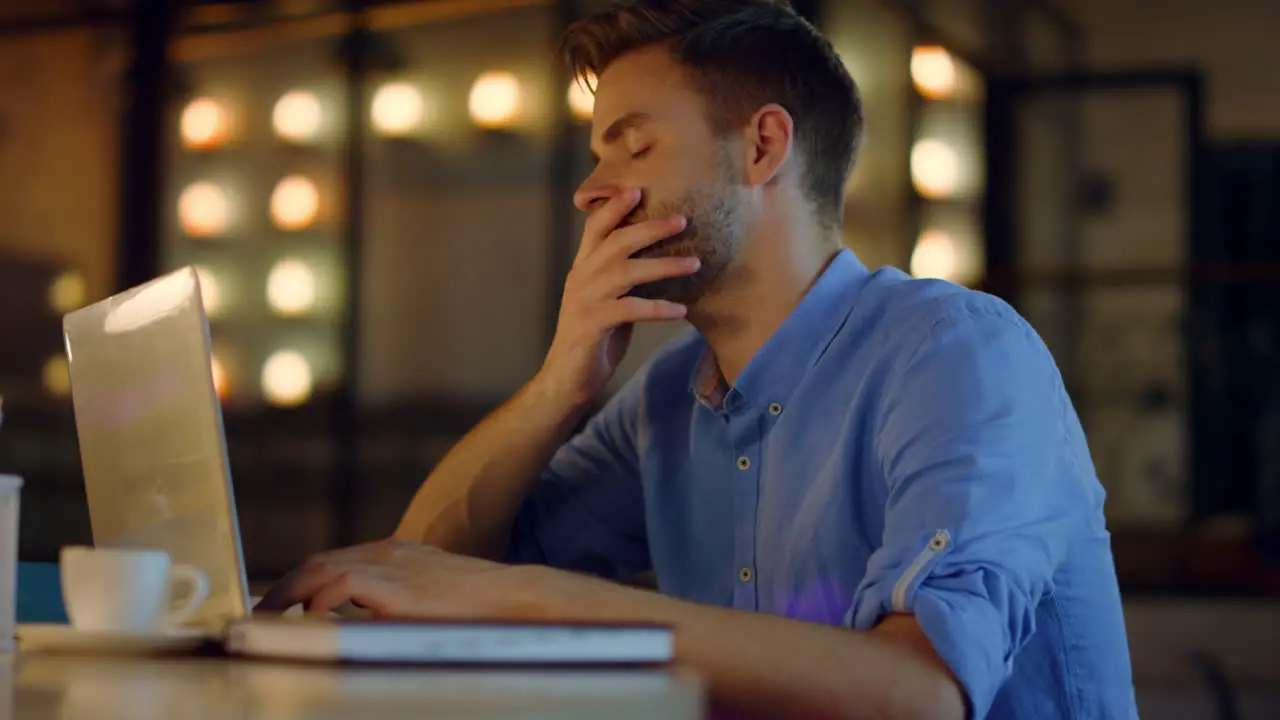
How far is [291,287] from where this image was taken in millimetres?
6215

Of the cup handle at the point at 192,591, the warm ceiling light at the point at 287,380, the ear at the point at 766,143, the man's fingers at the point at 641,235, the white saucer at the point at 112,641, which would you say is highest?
the ear at the point at 766,143

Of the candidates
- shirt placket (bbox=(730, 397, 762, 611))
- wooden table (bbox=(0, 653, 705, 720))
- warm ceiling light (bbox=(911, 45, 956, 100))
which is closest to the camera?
wooden table (bbox=(0, 653, 705, 720))

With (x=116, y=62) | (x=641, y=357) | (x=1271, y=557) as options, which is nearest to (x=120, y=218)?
(x=116, y=62)

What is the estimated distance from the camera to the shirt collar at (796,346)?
158 centimetres

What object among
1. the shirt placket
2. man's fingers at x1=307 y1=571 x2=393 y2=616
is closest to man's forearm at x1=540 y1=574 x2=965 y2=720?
man's fingers at x1=307 y1=571 x2=393 y2=616

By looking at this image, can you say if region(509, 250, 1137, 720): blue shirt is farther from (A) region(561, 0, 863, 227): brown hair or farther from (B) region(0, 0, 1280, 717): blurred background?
(B) region(0, 0, 1280, 717): blurred background

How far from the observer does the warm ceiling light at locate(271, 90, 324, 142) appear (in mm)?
6191

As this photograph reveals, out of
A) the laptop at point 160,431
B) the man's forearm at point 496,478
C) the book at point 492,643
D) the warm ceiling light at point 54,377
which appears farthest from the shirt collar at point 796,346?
the warm ceiling light at point 54,377

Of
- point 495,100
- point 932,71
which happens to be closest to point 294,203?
point 495,100

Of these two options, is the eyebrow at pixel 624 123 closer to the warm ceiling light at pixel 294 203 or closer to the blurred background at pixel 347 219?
the blurred background at pixel 347 219

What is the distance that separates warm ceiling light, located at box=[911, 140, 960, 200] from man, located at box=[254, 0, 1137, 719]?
15.4ft

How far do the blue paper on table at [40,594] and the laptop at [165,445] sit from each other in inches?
6.9

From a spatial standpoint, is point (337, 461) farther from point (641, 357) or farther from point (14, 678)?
point (14, 678)

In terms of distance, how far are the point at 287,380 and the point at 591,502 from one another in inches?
178
